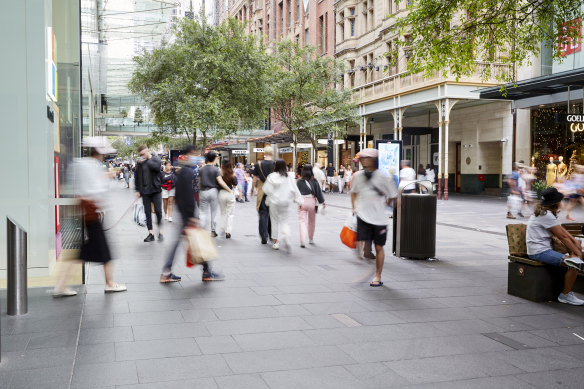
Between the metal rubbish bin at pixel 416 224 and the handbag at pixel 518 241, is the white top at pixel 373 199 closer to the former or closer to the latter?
the handbag at pixel 518 241

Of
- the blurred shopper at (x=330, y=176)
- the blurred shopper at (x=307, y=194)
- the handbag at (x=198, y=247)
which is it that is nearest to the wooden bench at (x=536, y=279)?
the handbag at (x=198, y=247)

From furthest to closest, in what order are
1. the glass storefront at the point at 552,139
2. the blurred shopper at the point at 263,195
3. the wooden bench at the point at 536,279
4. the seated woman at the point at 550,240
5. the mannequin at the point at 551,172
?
the glass storefront at the point at 552,139, the mannequin at the point at 551,172, the blurred shopper at the point at 263,195, the wooden bench at the point at 536,279, the seated woman at the point at 550,240

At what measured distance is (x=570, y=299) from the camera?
6.19 meters

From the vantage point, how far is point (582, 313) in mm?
5848

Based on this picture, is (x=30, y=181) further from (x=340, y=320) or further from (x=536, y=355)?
(x=536, y=355)

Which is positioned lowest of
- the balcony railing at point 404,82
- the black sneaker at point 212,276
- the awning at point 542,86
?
the black sneaker at point 212,276

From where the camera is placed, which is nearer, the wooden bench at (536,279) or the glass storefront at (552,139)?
the wooden bench at (536,279)

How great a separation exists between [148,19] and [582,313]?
137ft

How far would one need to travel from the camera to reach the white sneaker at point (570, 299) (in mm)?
6152

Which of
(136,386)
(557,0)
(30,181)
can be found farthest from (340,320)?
(557,0)

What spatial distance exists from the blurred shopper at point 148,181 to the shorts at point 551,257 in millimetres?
7141

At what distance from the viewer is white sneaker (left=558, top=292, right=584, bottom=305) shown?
615 cm

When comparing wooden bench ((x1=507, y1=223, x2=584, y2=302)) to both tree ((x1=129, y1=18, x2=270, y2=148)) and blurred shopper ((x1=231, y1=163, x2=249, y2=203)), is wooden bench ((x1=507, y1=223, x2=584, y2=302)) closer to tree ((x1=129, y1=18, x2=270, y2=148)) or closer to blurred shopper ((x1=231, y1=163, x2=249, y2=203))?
blurred shopper ((x1=231, y1=163, x2=249, y2=203))

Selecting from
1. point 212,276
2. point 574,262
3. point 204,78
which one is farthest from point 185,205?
point 204,78
